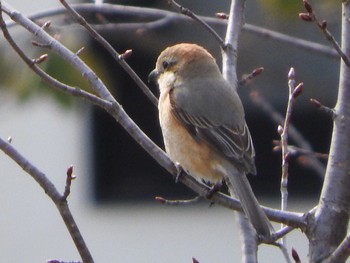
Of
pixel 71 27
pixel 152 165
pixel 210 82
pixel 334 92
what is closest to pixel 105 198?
pixel 152 165

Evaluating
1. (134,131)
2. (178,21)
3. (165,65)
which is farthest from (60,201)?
(178,21)

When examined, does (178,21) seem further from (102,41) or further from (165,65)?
(102,41)

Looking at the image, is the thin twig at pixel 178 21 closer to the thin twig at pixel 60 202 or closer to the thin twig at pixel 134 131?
the thin twig at pixel 134 131

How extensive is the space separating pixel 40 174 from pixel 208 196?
33.1 inches

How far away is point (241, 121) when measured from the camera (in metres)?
4.62

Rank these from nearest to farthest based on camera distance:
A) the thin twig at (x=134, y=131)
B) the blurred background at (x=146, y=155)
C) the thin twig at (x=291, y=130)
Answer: the thin twig at (x=134, y=131)
the thin twig at (x=291, y=130)
the blurred background at (x=146, y=155)

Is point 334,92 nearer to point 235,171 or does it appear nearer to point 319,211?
point 235,171

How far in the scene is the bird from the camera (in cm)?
435

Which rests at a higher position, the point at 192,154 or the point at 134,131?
the point at 134,131

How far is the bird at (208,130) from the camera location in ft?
14.3

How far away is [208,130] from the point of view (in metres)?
4.51

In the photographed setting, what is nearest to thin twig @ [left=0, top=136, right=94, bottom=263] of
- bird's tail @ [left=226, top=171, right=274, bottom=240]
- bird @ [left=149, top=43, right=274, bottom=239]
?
bird's tail @ [left=226, top=171, right=274, bottom=240]

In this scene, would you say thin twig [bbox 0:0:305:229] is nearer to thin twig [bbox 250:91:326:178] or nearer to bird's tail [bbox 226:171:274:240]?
bird's tail [bbox 226:171:274:240]

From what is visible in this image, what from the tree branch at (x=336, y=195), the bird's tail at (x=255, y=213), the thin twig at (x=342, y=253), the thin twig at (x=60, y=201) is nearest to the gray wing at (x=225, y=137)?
the bird's tail at (x=255, y=213)
